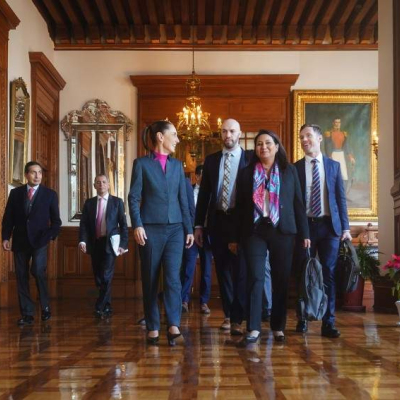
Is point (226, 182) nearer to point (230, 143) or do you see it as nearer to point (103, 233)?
point (230, 143)

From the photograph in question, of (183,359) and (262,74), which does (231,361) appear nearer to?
(183,359)

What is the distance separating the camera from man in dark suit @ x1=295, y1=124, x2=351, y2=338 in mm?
4898

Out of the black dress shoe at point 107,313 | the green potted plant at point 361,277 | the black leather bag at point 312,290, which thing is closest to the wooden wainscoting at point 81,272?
the black dress shoe at point 107,313

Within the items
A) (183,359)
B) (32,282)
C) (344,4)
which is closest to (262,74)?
(344,4)

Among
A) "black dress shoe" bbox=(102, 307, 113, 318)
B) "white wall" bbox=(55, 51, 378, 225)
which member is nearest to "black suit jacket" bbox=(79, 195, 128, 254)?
"black dress shoe" bbox=(102, 307, 113, 318)

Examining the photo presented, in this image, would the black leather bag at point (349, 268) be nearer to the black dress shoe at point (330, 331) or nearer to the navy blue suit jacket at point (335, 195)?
the navy blue suit jacket at point (335, 195)

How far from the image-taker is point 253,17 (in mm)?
11008

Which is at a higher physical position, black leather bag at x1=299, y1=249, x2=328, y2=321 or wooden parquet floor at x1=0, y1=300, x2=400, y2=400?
black leather bag at x1=299, y1=249, x2=328, y2=321

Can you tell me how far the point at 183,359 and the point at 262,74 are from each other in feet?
25.6

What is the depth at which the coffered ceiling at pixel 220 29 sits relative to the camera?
35.2 feet

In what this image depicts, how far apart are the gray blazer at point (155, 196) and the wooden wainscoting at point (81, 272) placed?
6.35m

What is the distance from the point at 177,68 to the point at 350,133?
2.72m

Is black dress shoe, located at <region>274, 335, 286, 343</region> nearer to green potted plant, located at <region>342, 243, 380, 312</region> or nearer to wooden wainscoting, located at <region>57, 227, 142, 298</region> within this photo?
green potted plant, located at <region>342, 243, 380, 312</region>

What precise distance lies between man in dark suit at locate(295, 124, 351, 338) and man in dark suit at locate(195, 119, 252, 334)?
42 cm
